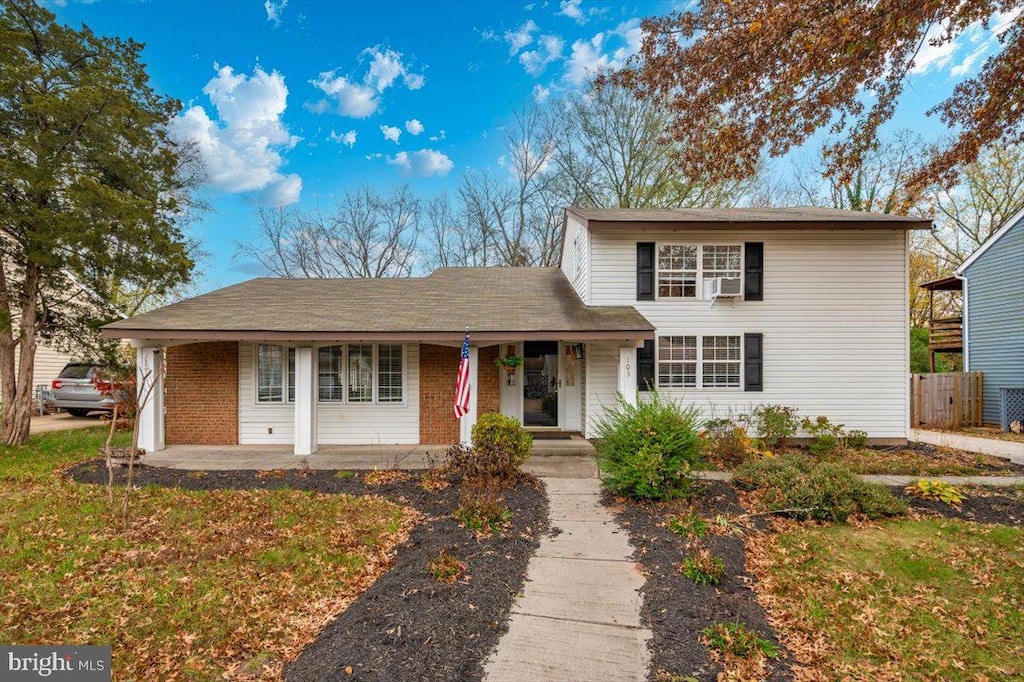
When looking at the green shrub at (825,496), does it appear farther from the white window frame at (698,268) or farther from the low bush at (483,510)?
the white window frame at (698,268)

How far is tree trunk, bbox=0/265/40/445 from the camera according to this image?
32.9ft

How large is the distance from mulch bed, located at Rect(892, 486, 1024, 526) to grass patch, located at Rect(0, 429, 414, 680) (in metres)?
6.85

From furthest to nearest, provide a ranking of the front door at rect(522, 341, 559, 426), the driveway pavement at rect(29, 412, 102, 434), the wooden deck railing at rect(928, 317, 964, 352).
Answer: the wooden deck railing at rect(928, 317, 964, 352)
the driveway pavement at rect(29, 412, 102, 434)
the front door at rect(522, 341, 559, 426)

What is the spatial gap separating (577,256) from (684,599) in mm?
9693

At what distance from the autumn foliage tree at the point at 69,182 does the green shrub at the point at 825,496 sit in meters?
12.6

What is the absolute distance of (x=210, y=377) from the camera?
10398mm

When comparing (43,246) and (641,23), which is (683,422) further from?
(43,246)

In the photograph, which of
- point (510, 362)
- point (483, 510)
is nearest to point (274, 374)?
point (510, 362)

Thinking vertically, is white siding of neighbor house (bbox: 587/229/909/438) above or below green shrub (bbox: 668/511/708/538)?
above

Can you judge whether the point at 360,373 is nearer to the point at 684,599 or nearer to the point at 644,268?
the point at 644,268

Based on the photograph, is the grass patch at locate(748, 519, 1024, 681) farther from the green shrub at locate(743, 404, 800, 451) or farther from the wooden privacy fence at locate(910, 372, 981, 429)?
the wooden privacy fence at locate(910, 372, 981, 429)

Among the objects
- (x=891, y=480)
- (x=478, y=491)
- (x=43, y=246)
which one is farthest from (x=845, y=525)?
(x=43, y=246)

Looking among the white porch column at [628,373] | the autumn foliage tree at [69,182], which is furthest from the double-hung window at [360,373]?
the white porch column at [628,373]

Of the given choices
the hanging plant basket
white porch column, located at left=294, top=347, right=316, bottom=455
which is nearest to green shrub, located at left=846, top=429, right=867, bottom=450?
the hanging plant basket
